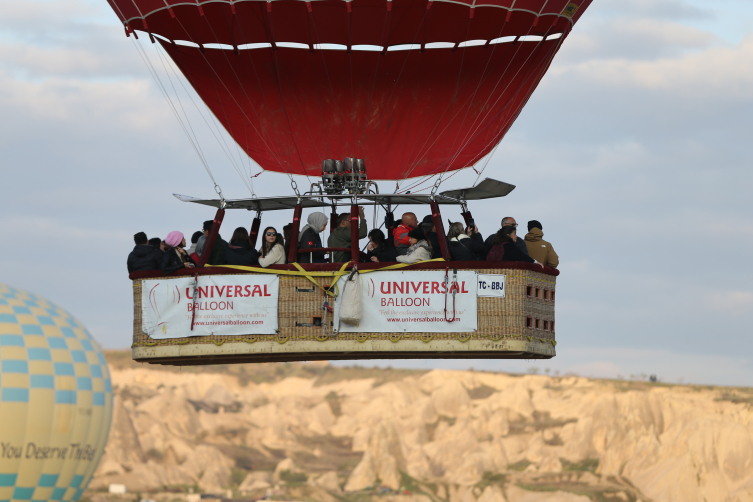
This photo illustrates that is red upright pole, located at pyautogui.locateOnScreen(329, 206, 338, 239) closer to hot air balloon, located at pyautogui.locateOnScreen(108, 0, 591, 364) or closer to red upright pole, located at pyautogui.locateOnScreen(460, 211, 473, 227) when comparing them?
hot air balloon, located at pyautogui.locateOnScreen(108, 0, 591, 364)

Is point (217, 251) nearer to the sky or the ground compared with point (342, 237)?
nearer to the ground

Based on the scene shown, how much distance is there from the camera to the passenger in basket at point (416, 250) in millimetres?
15180

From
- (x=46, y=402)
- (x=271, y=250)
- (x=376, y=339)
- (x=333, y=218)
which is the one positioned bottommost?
(x=46, y=402)

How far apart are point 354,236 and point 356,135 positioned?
4549mm

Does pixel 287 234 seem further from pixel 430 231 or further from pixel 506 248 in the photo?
pixel 506 248

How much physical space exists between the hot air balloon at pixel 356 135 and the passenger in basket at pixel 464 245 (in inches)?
5.3

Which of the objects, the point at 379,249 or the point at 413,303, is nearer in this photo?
the point at 413,303

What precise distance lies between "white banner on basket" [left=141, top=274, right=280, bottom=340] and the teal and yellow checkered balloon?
62.2 feet

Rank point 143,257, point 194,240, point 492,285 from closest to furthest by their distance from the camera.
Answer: point 492,285, point 143,257, point 194,240

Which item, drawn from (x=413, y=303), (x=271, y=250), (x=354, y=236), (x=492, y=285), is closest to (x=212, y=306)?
(x=271, y=250)

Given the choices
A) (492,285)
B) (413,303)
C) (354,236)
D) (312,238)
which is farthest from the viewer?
(312,238)

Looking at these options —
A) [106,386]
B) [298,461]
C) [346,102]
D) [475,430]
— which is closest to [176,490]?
[298,461]

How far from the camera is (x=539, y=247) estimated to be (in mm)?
15688

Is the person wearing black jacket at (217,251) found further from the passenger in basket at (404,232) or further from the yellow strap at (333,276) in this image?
the passenger in basket at (404,232)
